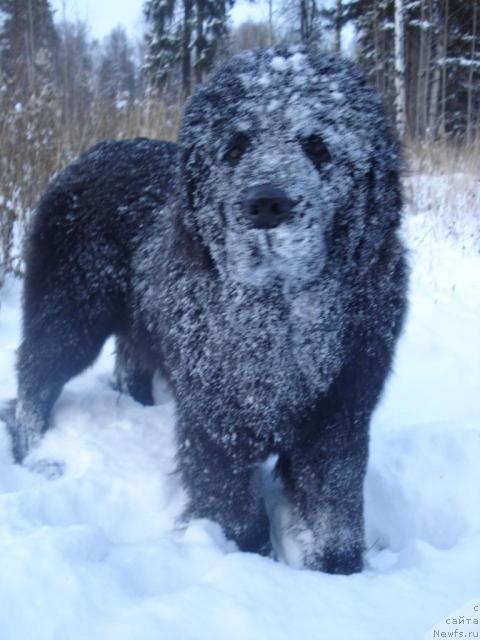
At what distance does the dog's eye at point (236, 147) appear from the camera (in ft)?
5.43

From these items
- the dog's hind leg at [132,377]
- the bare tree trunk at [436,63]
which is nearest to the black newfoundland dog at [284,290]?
the dog's hind leg at [132,377]

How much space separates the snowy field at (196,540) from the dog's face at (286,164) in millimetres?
621

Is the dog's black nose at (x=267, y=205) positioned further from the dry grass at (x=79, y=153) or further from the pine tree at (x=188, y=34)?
the pine tree at (x=188, y=34)

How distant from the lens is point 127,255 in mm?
2355

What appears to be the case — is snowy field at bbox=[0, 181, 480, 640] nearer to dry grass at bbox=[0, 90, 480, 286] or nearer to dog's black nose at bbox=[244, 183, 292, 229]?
dog's black nose at bbox=[244, 183, 292, 229]

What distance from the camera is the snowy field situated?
1.32 m

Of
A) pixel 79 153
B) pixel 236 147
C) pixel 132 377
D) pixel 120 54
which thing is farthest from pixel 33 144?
pixel 120 54

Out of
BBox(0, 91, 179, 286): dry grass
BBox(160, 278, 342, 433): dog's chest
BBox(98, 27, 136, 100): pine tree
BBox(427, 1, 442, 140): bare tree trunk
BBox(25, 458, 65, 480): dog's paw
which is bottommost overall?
BBox(25, 458, 65, 480): dog's paw

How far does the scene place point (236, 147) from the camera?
1672mm

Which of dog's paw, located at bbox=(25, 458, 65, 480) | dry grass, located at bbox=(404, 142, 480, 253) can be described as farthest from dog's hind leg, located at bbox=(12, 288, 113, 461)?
dry grass, located at bbox=(404, 142, 480, 253)

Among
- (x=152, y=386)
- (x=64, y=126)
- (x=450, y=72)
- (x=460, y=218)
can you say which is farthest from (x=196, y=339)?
(x=450, y=72)

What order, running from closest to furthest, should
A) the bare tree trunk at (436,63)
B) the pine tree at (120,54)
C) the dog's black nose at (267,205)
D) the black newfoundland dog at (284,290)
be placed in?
the dog's black nose at (267,205) → the black newfoundland dog at (284,290) → the bare tree trunk at (436,63) → the pine tree at (120,54)

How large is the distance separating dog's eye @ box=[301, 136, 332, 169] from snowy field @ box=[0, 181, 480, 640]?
0.68 meters

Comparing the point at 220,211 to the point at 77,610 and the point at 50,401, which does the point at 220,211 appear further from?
the point at 50,401
